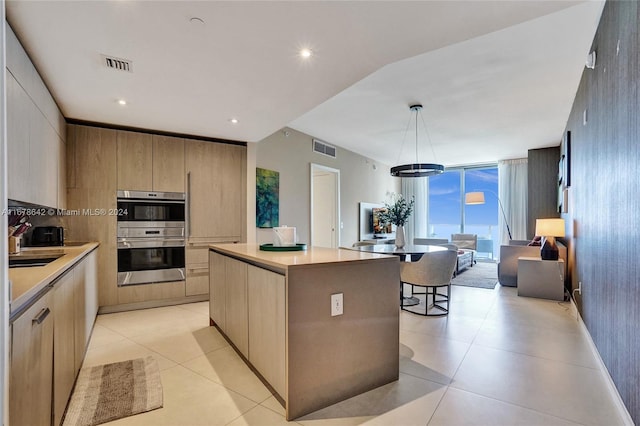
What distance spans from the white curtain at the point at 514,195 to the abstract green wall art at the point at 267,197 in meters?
6.44

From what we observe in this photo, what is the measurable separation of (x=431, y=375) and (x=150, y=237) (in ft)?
11.8

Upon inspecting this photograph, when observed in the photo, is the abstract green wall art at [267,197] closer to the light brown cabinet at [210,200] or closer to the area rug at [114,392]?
the light brown cabinet at [210,200]

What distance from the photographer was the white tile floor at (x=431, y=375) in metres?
1.84

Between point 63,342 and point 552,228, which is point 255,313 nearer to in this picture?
point 63,342

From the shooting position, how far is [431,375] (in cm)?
232

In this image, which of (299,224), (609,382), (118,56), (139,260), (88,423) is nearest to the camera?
(88,423)

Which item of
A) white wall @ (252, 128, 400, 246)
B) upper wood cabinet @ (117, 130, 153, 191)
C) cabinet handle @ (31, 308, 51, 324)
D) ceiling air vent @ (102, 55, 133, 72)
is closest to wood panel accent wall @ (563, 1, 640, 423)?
cabinet handle @ (31, 308, 51, 324)

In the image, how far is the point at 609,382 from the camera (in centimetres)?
212

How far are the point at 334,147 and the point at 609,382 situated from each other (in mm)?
5550

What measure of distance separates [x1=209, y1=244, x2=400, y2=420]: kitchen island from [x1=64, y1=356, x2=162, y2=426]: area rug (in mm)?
695

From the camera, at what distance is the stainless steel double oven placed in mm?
3957

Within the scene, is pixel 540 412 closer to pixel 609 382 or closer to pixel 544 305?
pixel 609 382

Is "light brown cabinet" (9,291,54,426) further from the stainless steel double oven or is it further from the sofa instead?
the sofa

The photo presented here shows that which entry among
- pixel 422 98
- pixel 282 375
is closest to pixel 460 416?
pixel 282 375
